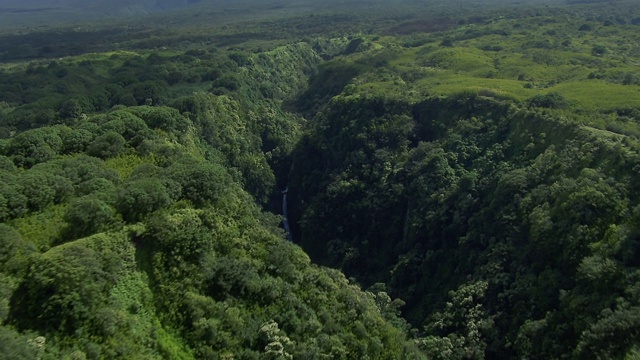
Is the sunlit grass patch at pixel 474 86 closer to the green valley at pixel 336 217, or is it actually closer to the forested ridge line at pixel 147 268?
the green valley at pixel 336 217

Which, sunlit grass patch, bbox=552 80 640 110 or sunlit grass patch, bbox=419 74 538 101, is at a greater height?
sunlit grass patch, bbox=552 80 640 110

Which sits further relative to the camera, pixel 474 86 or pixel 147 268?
pixel 474 86

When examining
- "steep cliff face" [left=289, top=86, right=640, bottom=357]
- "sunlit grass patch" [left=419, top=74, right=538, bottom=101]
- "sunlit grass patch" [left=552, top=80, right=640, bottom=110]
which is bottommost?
"steep cliff face" [left=289, top=86, right=640, bottom=357]

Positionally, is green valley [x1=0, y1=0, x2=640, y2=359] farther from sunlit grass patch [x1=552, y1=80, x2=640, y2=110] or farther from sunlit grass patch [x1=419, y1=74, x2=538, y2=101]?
sunlit grass patch [x1=419, y1=74, x2=538, y2=101]

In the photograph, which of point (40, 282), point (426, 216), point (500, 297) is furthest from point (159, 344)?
point (426, 216)

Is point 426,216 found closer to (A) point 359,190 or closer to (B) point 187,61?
(A) point 359,190

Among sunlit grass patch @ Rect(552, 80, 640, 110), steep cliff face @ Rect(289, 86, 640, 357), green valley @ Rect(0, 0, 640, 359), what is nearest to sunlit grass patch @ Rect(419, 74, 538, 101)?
green valley @ Rect(0, 0, 640, 359)

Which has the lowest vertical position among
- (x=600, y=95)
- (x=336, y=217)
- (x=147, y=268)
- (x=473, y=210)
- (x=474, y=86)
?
(x=336, y=217)

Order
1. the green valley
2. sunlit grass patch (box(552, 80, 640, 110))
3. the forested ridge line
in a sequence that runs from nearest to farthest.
A: the forested ridge line, the green valley, sunlit grass patch (box(552, 80, 640, 110))

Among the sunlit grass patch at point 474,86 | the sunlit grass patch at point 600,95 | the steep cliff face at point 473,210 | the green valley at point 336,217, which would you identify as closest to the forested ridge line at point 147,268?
the green valley at point 336,217

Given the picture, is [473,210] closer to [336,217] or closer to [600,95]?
[336,217]

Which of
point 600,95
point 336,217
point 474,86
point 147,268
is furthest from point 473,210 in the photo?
point 147,268
